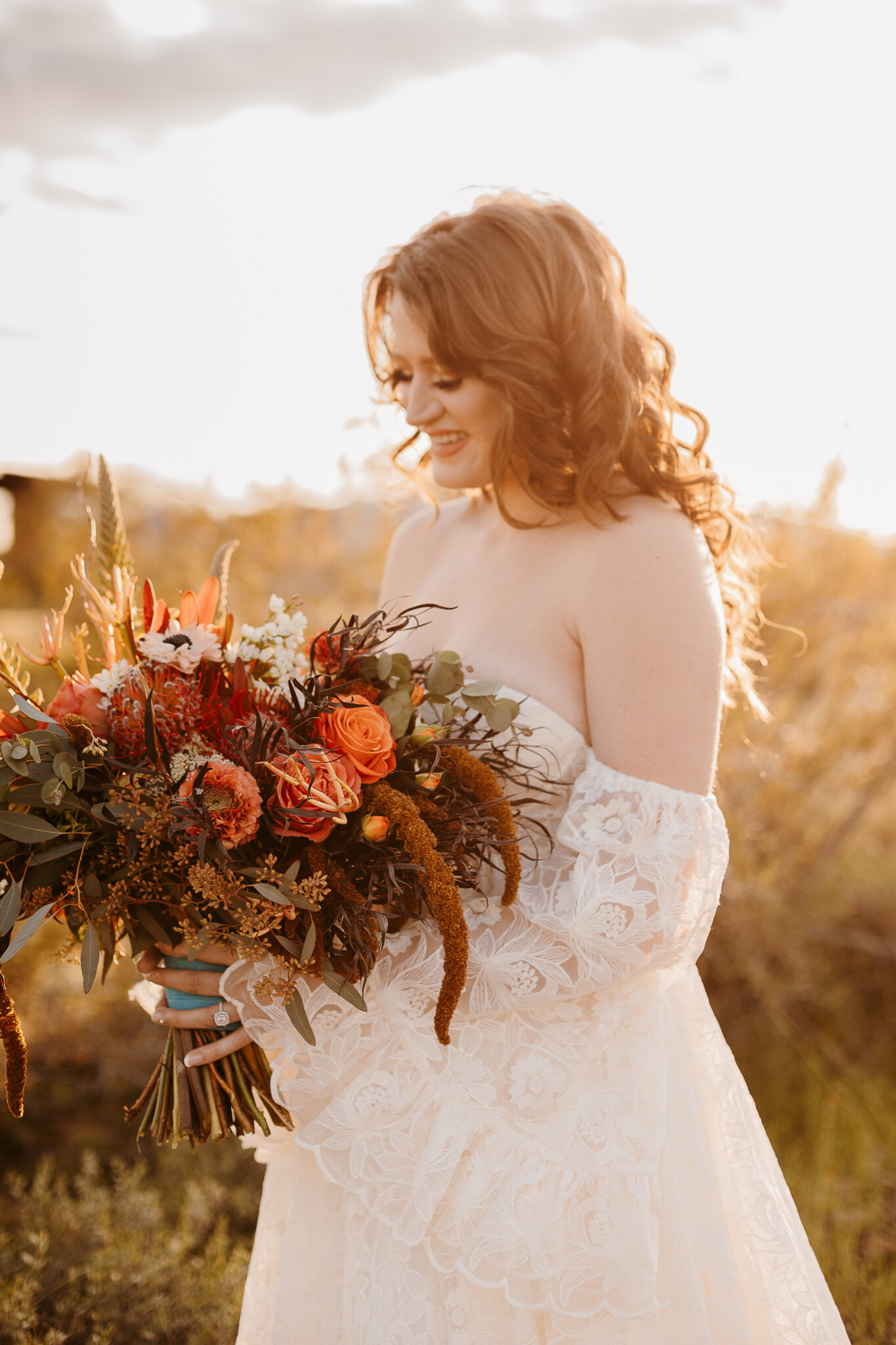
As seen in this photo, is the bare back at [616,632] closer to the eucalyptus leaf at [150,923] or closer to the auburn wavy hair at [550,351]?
the auburn wavy hair at [550,351]

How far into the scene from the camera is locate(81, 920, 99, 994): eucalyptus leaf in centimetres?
124

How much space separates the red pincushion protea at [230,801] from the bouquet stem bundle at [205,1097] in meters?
0.53

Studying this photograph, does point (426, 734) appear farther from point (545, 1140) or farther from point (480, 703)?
point (545, 1140)

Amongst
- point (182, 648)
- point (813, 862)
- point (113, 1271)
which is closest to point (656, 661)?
point (182, 648)

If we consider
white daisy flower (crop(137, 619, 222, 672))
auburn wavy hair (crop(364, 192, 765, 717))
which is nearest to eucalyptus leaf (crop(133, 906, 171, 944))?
white daisy flower (crop(137, 619, 222, 672))

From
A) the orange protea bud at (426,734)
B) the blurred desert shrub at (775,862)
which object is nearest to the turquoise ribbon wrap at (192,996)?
the orange protea bud at (426,734)

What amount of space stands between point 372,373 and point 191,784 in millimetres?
1363

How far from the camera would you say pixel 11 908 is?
125 cm

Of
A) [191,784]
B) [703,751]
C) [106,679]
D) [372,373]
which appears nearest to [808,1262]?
[703,751]

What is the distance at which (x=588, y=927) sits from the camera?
1.48 m

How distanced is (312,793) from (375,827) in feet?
0.42

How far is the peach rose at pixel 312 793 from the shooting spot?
1.21m

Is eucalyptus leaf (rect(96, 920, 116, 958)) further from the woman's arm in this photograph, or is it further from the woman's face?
the woman's face

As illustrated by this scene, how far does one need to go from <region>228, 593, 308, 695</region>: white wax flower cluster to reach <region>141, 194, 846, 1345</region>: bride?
Result: 45 cm
